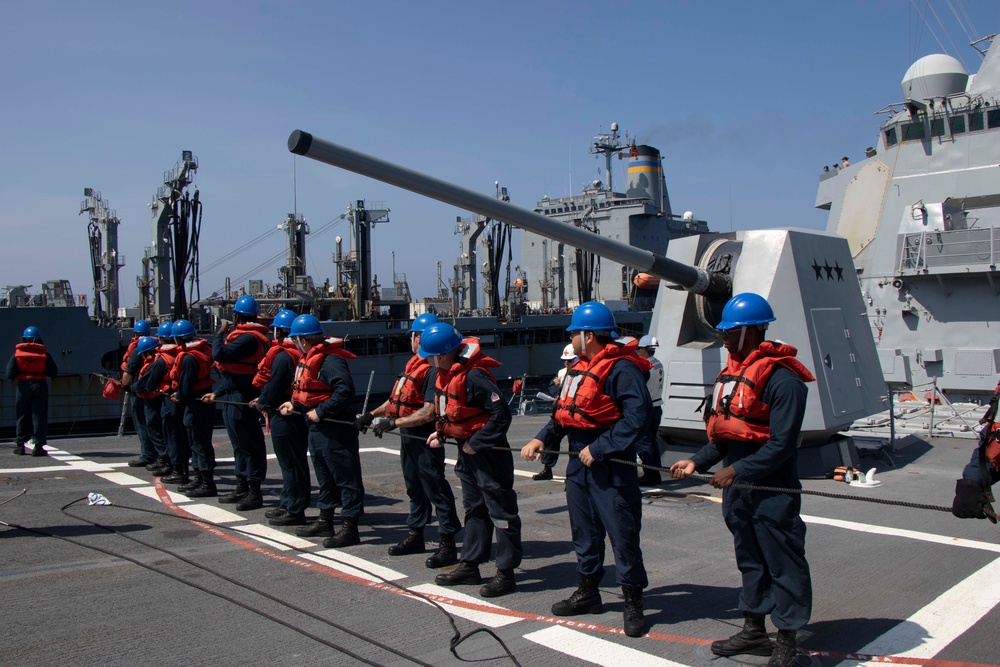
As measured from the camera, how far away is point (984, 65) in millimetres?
15695

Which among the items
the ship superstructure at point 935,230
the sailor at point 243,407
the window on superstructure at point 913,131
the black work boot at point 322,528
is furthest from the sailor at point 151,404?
the window on superstructure at point 913,131

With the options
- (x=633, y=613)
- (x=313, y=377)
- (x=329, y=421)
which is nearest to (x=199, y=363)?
(x=313, y=377)

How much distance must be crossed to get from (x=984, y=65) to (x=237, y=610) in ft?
57.2

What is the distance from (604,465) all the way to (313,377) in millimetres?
2813

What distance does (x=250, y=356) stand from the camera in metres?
7.44

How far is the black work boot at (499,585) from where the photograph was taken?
4797 millimetres

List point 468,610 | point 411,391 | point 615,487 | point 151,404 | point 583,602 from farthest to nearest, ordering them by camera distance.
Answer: point 151,404, point 411,391, point 468,610, point 583,602, point 615,487

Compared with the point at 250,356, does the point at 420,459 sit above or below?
below

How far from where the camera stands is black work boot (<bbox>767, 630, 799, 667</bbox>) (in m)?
3.65

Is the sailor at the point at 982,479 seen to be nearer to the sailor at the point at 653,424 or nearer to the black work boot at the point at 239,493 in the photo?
the sailor at the point at 653,424

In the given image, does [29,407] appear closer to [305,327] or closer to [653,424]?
[305,327]

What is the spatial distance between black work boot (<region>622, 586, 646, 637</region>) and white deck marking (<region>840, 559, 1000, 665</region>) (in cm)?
99

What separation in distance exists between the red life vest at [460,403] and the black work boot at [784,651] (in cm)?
220

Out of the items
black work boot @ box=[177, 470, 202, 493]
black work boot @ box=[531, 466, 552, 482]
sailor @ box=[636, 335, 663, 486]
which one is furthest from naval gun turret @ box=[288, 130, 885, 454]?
black work boot @ box=[177, 470, 202, 493]
